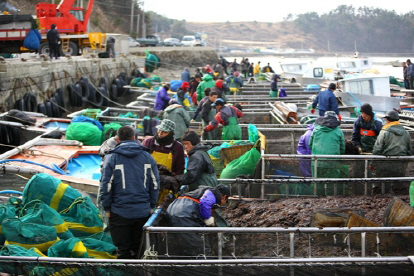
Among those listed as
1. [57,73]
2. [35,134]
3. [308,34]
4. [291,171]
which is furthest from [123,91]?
[308,34]

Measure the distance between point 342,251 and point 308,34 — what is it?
6056 inches

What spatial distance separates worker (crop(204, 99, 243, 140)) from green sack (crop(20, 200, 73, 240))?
169 inches

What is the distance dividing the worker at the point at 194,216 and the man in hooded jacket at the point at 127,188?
27 cm

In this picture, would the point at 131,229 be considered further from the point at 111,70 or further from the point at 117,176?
the point at 111,70

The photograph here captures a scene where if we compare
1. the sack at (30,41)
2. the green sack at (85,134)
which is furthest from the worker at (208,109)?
the sack at (30,41)

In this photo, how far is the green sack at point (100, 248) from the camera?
16.3ft

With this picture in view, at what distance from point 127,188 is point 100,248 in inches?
29.6

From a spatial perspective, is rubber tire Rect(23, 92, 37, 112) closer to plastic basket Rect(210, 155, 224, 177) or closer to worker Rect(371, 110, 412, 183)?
plastic basket Rect(210, 155, 224, 177)

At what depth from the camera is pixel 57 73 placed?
2033 centimetres

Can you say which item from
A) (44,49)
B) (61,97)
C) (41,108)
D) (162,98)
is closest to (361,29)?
(44,49)

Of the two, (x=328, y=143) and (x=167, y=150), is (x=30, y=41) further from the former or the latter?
(x=167, y=150)

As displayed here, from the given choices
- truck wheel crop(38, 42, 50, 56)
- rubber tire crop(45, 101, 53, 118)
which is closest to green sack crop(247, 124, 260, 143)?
rubber tire crop(45, 101, 53, 118)

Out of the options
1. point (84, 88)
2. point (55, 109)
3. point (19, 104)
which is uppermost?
point (84, 88)

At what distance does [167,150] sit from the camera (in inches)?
225
